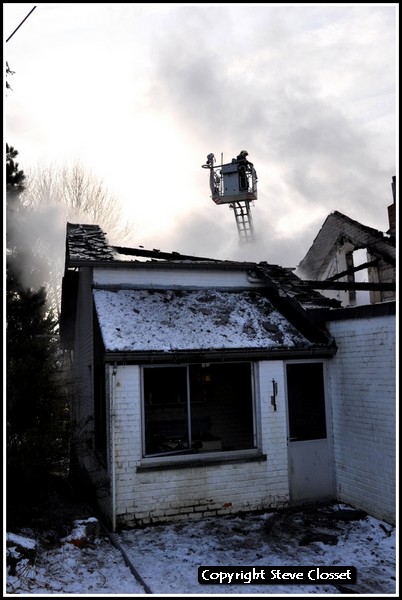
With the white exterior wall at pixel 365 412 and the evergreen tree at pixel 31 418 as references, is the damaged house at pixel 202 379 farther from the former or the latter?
the evergreen tree at pixel 31 418

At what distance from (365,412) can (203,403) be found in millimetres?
4873

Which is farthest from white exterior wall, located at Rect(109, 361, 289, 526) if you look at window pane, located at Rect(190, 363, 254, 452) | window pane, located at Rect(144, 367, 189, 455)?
window pane, located at Rect(190, 363, 254, 452)

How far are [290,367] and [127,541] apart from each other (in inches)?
166

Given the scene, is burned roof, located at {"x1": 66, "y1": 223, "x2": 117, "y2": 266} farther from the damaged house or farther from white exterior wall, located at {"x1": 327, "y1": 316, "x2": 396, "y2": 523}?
white exterior wall, located at {"x1": 327, "y1": 316, "x2": 396, "y2": 523}

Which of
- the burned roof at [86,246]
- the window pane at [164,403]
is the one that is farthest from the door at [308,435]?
the burned roof at [86,246]

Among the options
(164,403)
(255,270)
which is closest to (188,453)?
(164,403)

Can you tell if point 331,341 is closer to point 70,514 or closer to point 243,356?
point 243,356

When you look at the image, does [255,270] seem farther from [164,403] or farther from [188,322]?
[164,403]

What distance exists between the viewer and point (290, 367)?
9.68 meters

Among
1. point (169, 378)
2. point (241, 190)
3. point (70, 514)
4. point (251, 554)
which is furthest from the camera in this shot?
point (241, 190)

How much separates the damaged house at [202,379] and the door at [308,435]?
2cm

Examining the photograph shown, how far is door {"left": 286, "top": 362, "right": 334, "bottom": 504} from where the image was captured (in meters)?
9.27

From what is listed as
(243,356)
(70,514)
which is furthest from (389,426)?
(70,514)

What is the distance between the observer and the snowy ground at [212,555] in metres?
5.96
